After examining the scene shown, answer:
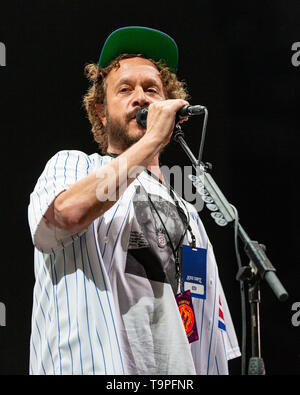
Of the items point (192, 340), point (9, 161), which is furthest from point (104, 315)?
point (9, 161)

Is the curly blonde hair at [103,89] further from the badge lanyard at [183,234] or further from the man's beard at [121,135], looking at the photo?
the badge lanyard at [183,234]

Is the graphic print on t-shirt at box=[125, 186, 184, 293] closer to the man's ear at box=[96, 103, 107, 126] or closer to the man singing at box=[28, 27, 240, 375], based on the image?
the man singing at box=[28, 27, 240, 375]

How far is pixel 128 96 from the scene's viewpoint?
1851mm

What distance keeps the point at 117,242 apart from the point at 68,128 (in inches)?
40.8

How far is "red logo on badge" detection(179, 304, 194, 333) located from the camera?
1.55 meters

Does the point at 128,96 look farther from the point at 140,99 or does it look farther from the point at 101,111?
the point at 101,111

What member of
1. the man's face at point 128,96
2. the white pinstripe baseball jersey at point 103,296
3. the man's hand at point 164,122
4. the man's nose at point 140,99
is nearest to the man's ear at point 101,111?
the man's face at point 128,96

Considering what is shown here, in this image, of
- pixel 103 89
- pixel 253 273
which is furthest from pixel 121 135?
pixel 253 273

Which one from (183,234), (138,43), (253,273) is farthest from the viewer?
(138,43)

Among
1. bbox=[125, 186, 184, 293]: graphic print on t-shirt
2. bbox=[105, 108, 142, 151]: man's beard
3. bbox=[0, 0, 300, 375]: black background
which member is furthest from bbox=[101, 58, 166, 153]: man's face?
bbox=[0, 0, 300, 375]: black background

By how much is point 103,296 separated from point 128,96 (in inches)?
28.8

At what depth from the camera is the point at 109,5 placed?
8.09ft
